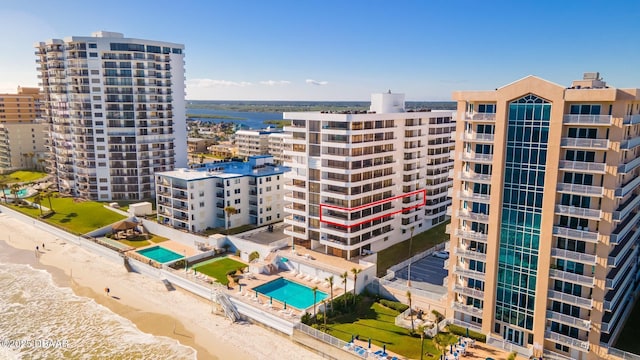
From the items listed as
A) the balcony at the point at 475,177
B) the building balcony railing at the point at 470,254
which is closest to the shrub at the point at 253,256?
the building balcony railing at the point at 470,254

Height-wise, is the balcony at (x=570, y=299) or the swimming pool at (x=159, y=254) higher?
the balcony at (x=570, y=299)

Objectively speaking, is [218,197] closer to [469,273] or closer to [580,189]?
[469,273]

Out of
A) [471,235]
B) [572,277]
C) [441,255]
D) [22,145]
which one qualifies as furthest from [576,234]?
[22,145]

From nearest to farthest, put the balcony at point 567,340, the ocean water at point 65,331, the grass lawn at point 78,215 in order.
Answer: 1. the balcony at point 567,340
2. the ocean water at point 65,331
3. the grass lawn at point 78,215

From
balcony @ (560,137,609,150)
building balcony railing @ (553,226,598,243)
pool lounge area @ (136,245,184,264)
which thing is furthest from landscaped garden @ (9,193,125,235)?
balcony @ (560,137,609,150)

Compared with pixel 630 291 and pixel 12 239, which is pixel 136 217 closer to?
pixel 12 239

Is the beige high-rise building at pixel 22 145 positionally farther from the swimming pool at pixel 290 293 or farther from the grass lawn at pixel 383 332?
the grass lawn at pixel 383 332

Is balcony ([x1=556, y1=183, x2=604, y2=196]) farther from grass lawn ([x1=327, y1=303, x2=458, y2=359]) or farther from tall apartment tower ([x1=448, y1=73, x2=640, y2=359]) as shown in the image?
grass lawn ([x1=327, y1=303, x2=458, y2=359])
